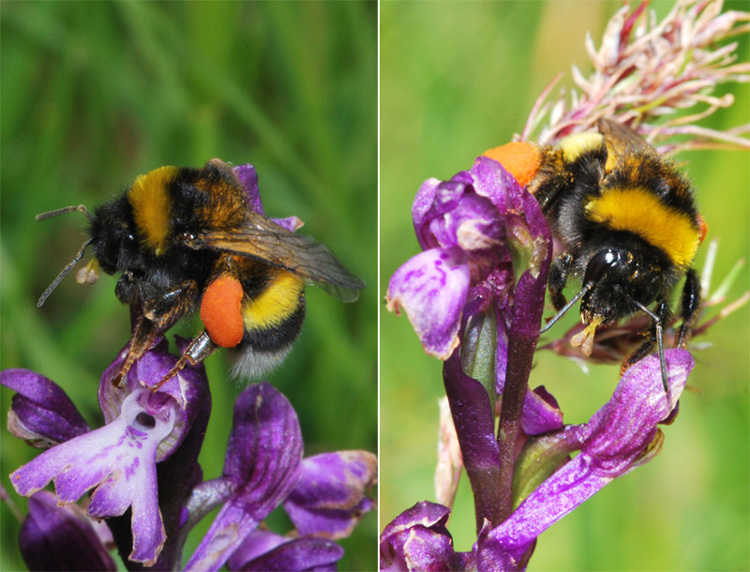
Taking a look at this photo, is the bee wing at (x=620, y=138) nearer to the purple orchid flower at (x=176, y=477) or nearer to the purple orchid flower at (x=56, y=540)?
the purple orchid flower at (x=176, y=477)

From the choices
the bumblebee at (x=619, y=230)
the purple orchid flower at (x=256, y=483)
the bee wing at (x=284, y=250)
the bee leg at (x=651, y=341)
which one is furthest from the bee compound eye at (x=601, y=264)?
the purple orchid flower at (x=256, y=483)

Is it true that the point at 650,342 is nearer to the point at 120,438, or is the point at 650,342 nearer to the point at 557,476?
the point at 557,476

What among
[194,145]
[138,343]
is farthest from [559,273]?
[194,145]

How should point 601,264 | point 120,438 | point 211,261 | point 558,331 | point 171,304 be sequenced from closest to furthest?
1. point 120,438
2. point 601,264
3. point 171,304
4. point 211,261
5. point 558,331

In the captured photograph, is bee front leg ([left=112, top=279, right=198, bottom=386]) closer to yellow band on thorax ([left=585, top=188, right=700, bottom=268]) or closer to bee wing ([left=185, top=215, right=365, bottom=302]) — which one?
bee wing ([left=185, top=215, right=365, bottom=302])

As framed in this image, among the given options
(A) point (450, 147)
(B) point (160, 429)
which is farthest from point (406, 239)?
(B) point (160, 429)

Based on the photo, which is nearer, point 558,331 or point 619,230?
point 619,230

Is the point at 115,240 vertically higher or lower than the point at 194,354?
higher
